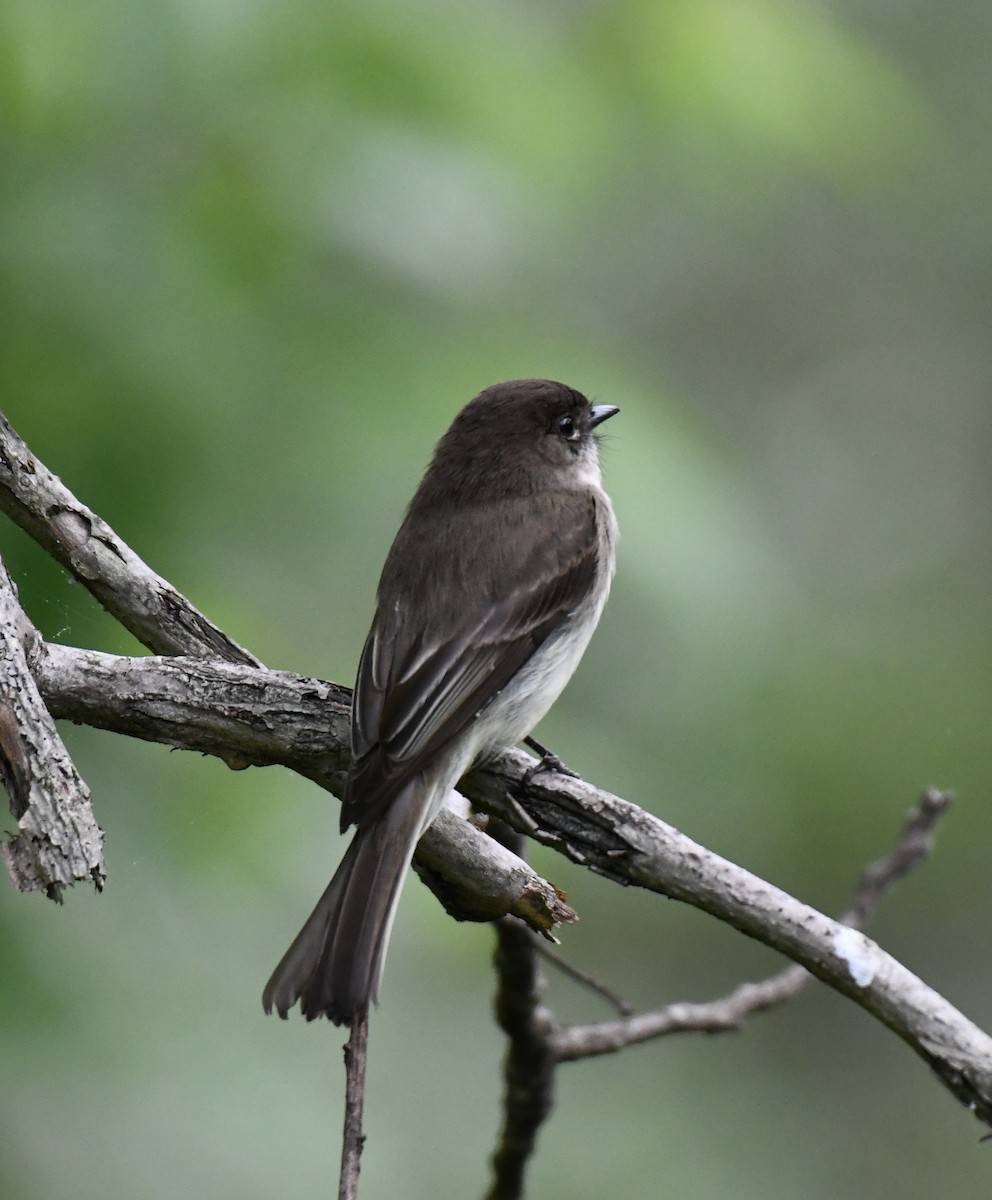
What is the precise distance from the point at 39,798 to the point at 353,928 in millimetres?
675

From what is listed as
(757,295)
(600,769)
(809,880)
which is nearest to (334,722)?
(600,769)

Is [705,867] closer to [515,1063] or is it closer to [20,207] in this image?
[515,1063]

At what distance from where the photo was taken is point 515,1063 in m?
3.51

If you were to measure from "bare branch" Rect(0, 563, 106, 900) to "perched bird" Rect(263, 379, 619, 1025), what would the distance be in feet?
1.70

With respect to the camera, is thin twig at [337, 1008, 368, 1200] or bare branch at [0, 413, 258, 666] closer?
thin twig at [337, 1008, 368, 1200]

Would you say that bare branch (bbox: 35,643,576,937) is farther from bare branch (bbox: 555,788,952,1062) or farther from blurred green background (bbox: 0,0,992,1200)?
bare branch (bbox: 555,788,952,1062)

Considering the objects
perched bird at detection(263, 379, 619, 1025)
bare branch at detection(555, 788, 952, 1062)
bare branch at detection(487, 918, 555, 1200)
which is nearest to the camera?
perched bird at detection(263, 379, 619, 1025)

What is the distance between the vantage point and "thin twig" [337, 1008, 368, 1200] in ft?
6.92

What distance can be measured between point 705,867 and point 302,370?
133cm

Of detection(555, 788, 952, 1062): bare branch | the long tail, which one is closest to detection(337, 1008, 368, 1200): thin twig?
the long tail

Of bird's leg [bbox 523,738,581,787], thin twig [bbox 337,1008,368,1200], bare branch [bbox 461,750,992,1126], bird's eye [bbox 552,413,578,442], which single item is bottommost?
thin twig [bbox 337,1008,368,1200]

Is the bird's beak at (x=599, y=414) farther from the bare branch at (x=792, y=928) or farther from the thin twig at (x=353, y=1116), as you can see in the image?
the thin twig at (x=353, y=1116)

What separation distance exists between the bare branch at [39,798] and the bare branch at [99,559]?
39 cm

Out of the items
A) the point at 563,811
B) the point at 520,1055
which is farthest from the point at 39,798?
the point at 520,1055
